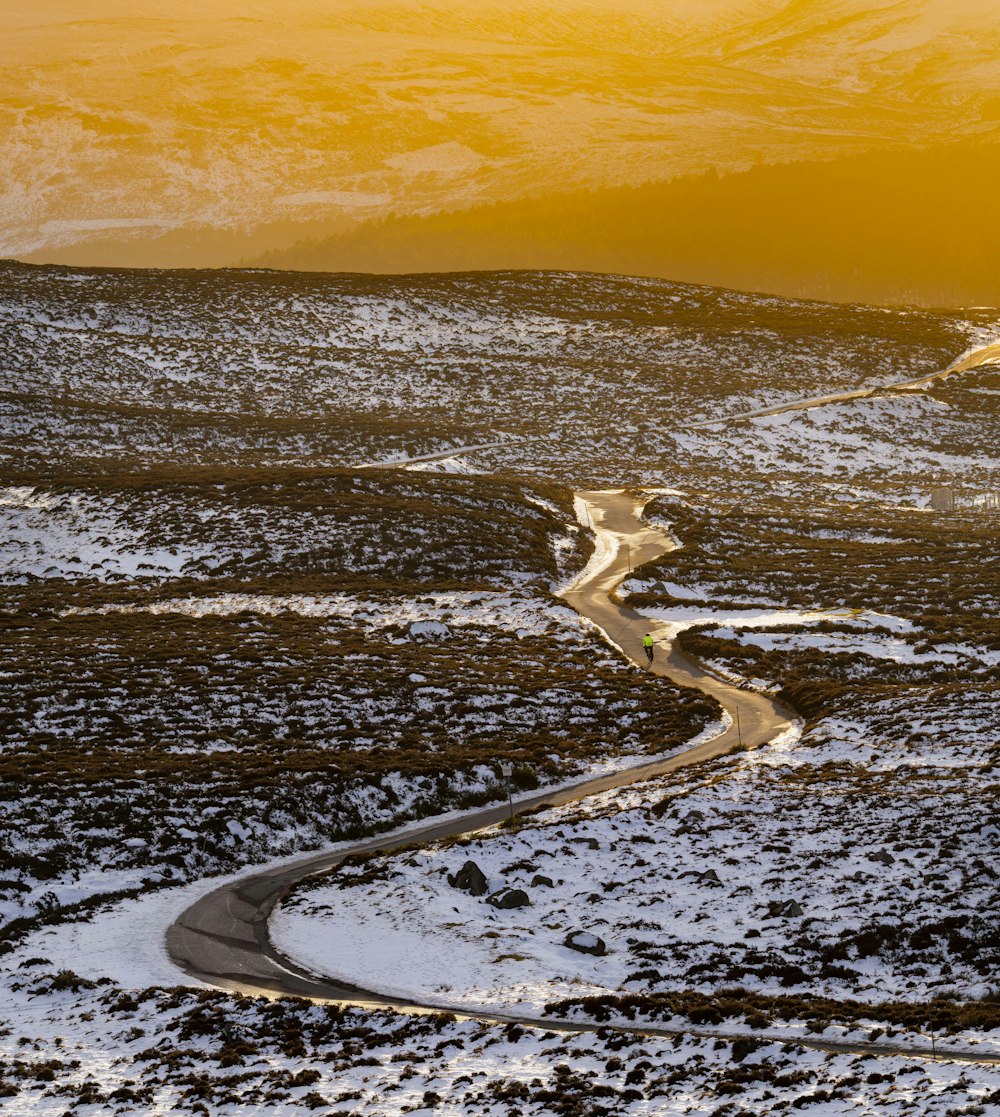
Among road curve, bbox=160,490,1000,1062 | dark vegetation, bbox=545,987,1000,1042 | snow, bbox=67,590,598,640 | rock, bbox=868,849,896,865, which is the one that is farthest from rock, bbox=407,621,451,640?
dark vegetation, bbox=545,987,1000,1042

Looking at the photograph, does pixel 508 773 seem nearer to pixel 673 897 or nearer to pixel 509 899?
pixel 509 899

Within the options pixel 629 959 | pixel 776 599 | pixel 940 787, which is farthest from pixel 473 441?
pixel 629 959

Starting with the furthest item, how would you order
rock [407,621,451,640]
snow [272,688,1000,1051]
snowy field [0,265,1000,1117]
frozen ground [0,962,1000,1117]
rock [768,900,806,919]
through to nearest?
rock [407,621,451,640] → rock [768,900,806,919] → snow [272,688,1000,1051] → snowy field [0,265,1000,1117] → frozen ground [0,962,1000,1117]

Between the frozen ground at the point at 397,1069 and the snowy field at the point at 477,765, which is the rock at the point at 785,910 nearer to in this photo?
the snowy field at the point at 477,765

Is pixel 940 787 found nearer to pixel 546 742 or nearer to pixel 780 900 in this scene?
pixel 780 900

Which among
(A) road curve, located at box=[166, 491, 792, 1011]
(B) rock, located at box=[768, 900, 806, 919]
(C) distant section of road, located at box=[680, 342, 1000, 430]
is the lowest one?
(A) road curve, located at box=[166, 491, 792, 1011]

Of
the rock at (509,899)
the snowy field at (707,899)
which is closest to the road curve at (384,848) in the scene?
the snowy field at (707,899)

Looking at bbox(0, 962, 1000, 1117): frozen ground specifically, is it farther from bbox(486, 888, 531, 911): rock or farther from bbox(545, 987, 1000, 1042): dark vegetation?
bbox(486, 888, 531, 911): rock
